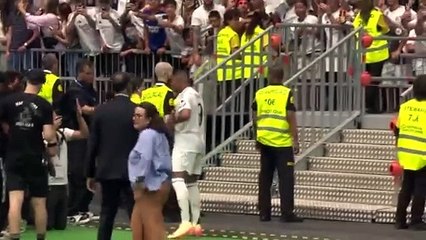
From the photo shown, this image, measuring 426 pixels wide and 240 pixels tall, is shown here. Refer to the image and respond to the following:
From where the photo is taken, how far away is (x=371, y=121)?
68.3ft

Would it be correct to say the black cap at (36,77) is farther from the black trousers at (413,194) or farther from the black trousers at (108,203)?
the black trousers at (413,194)

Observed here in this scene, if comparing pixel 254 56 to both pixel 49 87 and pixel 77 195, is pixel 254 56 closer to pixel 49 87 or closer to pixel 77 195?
pixel 49 87

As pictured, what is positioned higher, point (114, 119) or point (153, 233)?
point (114, 119)

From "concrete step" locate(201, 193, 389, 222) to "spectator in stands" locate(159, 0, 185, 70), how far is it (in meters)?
2.66

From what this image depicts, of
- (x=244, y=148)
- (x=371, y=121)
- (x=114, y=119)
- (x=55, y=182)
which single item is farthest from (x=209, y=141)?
(x=114, y=119)

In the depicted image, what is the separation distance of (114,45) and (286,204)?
5.50 meters

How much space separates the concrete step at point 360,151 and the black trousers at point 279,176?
1.83 m

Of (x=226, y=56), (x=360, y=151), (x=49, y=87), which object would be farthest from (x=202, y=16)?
(x=49, y=87)

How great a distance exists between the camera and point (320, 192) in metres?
19.8

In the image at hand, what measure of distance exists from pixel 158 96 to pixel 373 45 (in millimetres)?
4085

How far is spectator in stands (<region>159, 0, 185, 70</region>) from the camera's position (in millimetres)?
22297

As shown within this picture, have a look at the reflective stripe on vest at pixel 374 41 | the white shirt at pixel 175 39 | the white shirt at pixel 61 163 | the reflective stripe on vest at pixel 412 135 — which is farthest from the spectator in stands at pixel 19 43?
the reflective stripe on vest at pixel 412 135

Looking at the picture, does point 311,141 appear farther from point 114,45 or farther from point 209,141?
point 114,45

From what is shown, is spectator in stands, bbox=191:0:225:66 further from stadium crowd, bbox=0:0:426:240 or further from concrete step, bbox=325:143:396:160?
concrete step, bbox=325:143:396:160
